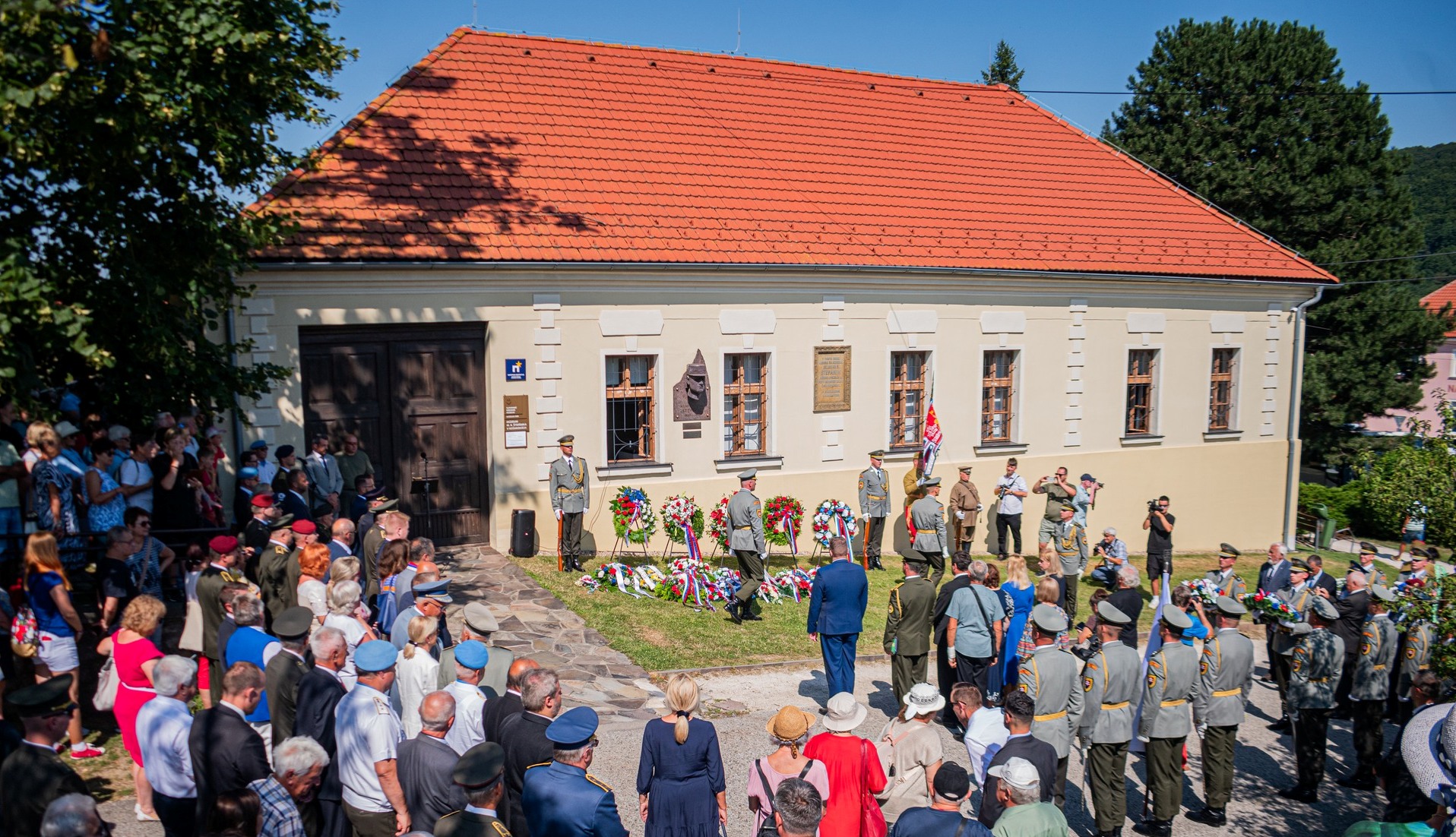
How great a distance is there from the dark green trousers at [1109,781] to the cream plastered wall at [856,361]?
30.4ft

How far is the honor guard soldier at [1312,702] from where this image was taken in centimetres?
923

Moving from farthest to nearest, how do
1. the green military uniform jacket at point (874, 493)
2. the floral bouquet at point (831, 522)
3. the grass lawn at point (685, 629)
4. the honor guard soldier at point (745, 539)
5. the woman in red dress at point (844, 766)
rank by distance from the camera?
the floral bouquet at point (831, 522) < the green military uniform jacket at point (874, 493) < the honor guard soldier at point (745, 539) < the grass lawn at point (685, 629) < the woman in red dress at point (844, 766)

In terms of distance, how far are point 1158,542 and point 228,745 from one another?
1520cm

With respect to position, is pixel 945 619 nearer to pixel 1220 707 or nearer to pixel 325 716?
pixel 1220 707

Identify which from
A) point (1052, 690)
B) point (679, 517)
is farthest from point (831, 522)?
point (1052, 690)

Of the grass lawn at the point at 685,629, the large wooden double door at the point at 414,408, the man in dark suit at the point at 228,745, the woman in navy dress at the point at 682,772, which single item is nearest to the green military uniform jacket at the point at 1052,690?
the woman in navy dress at the point at 682,772

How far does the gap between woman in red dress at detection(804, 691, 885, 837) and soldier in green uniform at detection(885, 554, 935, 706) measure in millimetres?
3732

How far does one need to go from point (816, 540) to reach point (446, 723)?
12066mm

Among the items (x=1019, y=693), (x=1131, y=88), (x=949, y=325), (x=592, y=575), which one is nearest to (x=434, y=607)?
(x=1019, y=693)

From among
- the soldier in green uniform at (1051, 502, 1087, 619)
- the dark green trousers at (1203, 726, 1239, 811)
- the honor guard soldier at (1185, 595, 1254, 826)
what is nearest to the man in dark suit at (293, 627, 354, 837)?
the honor guard soldier at (1185, 595, 1254, 826)

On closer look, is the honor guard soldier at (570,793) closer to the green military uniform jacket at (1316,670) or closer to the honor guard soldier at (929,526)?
the green military uniform jacket at (1316,670)

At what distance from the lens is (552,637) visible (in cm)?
1162

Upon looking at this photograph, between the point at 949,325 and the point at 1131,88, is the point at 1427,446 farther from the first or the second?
the point at 1131,88

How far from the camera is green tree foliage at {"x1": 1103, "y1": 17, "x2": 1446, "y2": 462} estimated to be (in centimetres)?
2933
